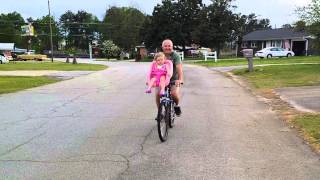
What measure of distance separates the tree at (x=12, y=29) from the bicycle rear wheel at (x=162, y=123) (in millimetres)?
133189

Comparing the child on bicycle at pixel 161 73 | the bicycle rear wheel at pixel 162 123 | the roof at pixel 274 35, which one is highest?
the roof at pixel 274 35

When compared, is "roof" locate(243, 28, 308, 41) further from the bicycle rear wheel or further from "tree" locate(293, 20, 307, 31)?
the bicycle rear wheel

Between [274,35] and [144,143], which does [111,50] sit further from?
[144,143]

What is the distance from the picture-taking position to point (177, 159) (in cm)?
A: 742

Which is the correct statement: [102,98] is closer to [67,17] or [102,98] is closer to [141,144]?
[141,144]

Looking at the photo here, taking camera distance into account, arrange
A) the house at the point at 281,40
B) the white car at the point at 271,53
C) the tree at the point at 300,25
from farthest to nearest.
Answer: the house at the point at 281,40 → the white car at the point at 271,53 → the tree at the point at 300,25

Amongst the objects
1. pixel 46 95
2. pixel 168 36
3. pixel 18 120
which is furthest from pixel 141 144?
pixel 168 36

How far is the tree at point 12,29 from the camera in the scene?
13688 centimetres

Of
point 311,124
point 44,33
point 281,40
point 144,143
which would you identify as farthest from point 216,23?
point 44,33

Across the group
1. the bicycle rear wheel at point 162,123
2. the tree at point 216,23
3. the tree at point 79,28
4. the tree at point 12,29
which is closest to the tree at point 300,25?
the bicycle rear wheel at point 162,123

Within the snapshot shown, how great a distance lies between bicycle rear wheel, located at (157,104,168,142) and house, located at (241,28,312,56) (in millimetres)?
63621

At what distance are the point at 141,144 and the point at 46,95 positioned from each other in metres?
9.28

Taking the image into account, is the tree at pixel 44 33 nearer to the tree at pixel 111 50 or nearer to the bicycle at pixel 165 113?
the tree at pixel 111 50

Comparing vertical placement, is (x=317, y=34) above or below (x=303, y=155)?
above
